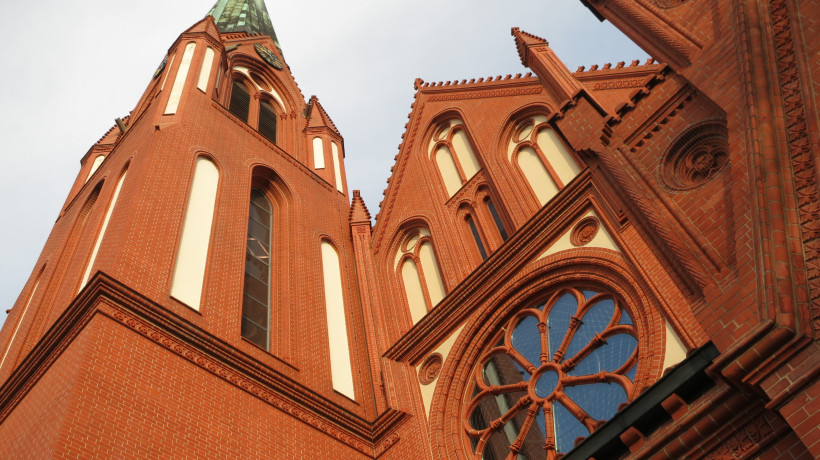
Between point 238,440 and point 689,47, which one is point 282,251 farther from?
point 689,47

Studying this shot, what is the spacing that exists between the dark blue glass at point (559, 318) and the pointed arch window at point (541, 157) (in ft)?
7.21

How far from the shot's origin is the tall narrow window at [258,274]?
38.7ft

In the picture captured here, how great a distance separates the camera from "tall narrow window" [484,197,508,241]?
1231 centimetres

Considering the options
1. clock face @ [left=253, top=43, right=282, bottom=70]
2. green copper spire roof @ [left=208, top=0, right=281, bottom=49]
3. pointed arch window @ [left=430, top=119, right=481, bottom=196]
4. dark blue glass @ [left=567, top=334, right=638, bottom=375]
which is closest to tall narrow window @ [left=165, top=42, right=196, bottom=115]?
clock face @ [left=253, top=43, right=282, bottom=70]

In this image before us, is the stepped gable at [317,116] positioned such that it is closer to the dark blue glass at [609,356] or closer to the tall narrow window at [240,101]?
the tall narrow window at [240,101]

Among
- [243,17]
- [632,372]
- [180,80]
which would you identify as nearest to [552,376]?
[632,372]

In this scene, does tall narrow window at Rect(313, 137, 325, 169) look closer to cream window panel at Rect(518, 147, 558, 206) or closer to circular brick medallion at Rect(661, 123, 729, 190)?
cream window panel at Rect(518, 147, 558, 206)

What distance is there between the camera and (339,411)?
1093 cm

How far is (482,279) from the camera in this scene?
433 inches

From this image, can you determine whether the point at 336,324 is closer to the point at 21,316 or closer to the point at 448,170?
the point at 448,170

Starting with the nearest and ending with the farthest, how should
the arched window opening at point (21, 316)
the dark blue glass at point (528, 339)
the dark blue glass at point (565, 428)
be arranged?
1. the dark blue glass at point (565, 428)
2. the dark blue glass at point (528, 339)
3. the arched window opening at point (21, 316)

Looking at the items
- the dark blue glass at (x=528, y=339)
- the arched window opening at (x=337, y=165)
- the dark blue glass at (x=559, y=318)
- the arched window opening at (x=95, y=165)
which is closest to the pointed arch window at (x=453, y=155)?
the arched window opening at (x=337, y=165)

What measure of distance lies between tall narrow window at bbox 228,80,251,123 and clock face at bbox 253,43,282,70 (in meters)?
2.10

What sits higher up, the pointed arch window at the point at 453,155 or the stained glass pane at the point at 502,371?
the pointed arch window at the point at 453,155
